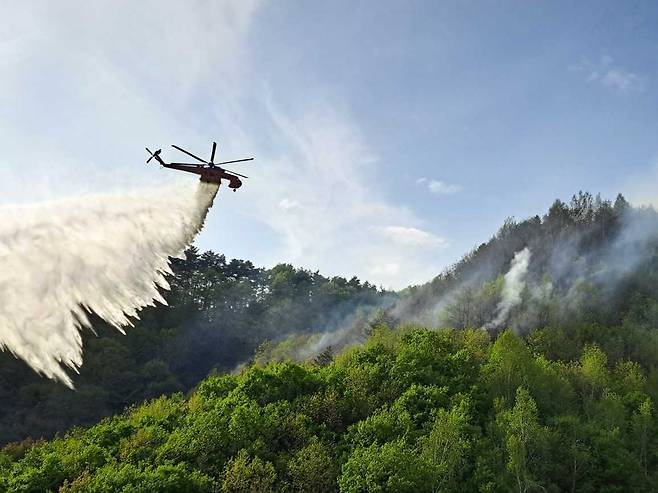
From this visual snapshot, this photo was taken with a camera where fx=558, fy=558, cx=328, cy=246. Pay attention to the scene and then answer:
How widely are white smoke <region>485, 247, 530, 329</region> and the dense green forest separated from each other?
1.15m

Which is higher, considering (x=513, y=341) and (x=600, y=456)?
(x=513, y=341)

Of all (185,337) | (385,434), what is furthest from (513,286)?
(385,434)

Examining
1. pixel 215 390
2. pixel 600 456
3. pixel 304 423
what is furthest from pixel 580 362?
pixel 215 390

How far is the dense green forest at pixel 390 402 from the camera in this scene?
4731cm

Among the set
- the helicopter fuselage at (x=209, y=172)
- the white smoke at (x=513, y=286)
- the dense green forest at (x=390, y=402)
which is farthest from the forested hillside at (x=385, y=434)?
the white smoke at (x=513, y=286)

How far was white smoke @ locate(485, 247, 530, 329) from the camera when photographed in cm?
11175

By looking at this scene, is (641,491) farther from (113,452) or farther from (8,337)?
(8,337)

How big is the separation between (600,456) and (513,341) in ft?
61.1

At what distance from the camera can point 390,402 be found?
204 ft

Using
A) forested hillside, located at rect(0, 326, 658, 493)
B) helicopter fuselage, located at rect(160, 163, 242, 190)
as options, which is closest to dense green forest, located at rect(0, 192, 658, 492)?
forested hillside, located at rect(0, 326, 658, 493)

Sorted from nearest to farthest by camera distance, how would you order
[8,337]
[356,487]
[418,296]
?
[8,337] < [356,487] < [418,296]

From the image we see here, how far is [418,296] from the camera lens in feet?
440

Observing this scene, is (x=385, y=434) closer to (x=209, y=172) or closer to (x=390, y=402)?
(x=390, y=402)

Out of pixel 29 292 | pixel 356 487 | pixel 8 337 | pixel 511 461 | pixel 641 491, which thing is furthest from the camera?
pixel 641 491
